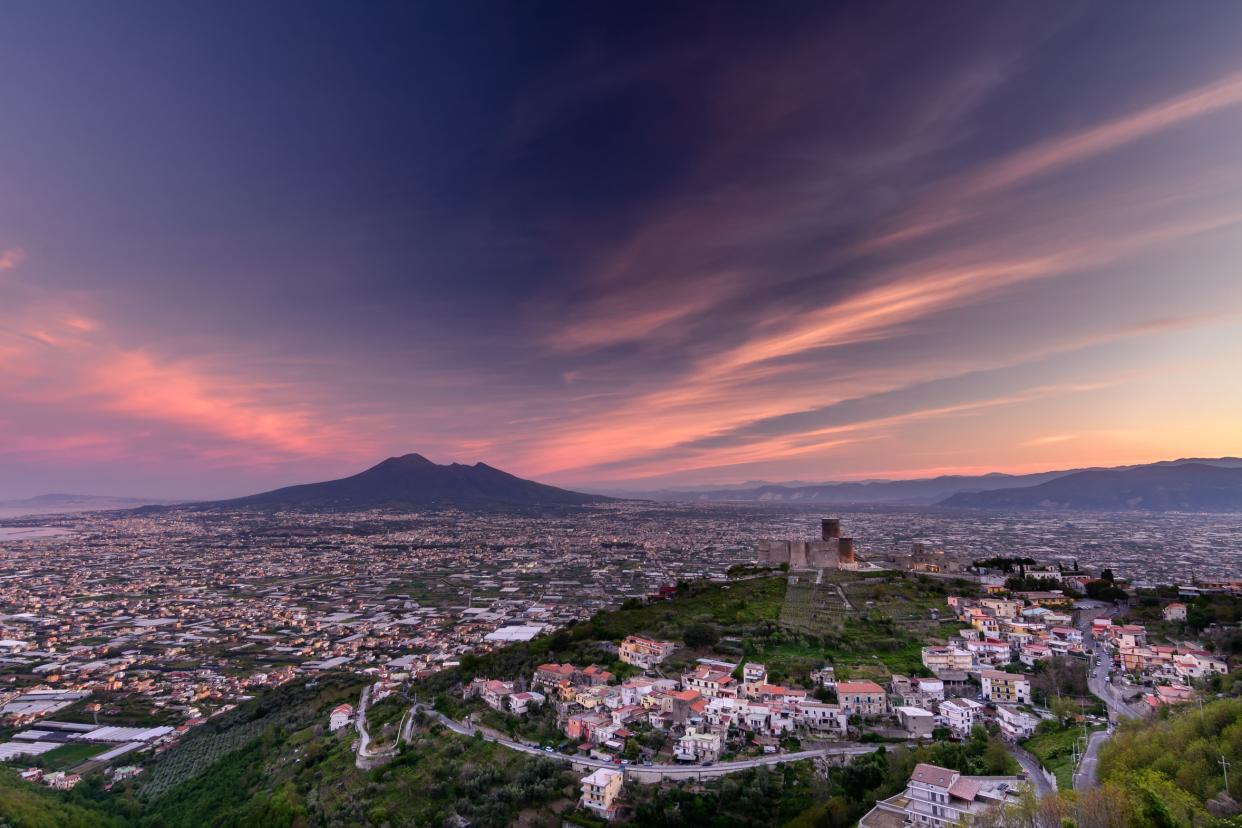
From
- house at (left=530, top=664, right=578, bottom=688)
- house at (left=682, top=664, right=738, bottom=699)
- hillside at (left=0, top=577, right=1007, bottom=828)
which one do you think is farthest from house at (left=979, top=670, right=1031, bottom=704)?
house at (left=530, top=664, right=578, bottom=688)

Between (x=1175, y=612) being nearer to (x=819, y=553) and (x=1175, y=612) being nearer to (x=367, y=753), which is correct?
(x=819, y=553)

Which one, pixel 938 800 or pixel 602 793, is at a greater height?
pixel 938 800

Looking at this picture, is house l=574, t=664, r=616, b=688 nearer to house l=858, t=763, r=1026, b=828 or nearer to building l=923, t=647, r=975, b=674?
building l=923, t=647, r=975, b=674

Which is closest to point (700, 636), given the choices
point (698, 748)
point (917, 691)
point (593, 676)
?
point (593, 676)

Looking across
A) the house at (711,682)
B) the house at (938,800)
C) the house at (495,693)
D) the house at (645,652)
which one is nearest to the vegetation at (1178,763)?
the house at (938,800)

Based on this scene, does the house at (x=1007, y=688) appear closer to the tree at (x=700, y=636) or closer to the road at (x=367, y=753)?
the tree at (x=700, y=636)

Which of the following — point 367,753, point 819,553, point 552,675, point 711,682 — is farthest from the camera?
point 819,553

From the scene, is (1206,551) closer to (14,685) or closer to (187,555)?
(14,685)

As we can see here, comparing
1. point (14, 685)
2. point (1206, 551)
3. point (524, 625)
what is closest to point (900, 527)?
point (1206, 551)
